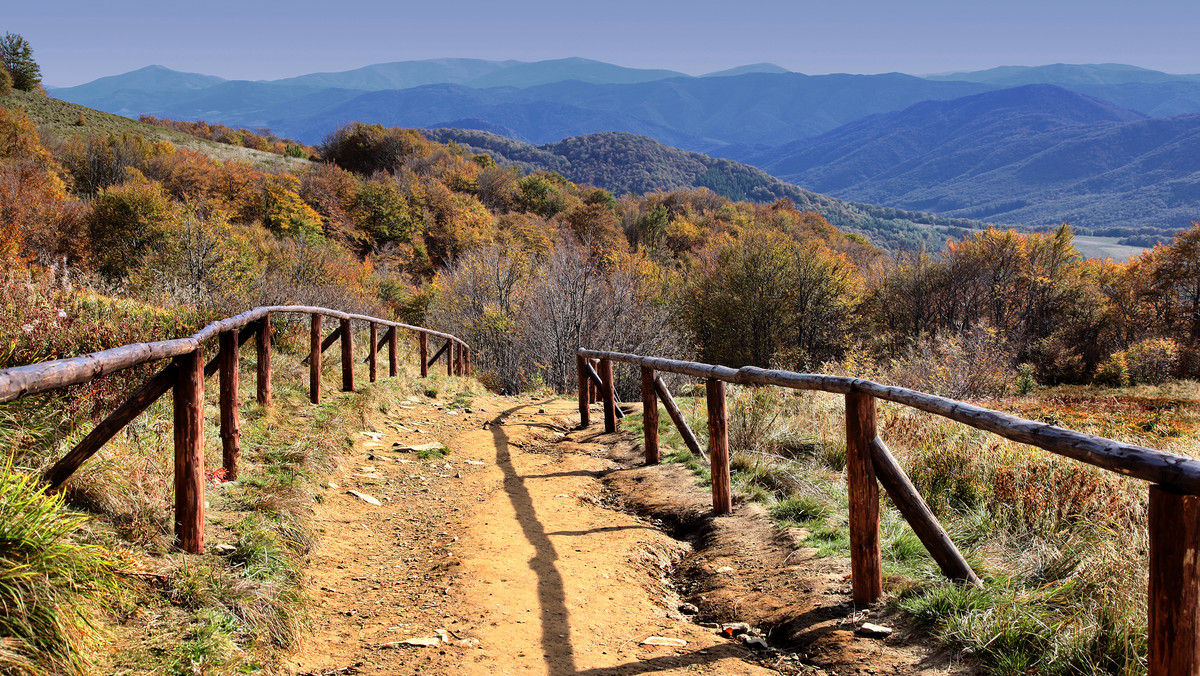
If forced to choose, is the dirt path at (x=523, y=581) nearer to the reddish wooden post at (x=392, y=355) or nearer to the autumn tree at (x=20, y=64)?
the reddish wooden post at (x=392, y=355)

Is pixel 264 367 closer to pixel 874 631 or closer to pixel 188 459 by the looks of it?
pixel 188 459

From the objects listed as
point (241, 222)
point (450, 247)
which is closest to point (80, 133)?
point (241, 222)

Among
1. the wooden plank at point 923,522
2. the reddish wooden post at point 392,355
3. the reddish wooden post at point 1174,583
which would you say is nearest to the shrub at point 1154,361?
the reddish wooden post at point 392,355

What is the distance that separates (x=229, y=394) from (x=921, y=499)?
14.8ft

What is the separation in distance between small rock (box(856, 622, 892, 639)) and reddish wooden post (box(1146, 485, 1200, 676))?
4.31 ft

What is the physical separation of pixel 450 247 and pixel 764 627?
180ft

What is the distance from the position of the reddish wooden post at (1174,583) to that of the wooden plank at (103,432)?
4271 millimetres

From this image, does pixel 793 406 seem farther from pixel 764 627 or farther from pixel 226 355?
pixel 226 355

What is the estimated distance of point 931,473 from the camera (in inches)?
263

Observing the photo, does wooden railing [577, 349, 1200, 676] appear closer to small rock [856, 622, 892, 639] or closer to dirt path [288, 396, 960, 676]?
small rock [856, 622, 892, 639]

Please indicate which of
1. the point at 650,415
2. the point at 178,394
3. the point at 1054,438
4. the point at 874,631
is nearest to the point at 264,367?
the point at 178,394

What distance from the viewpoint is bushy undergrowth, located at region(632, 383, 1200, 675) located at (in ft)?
9.61

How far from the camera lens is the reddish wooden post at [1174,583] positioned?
2.19 m

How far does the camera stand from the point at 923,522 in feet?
12.2
